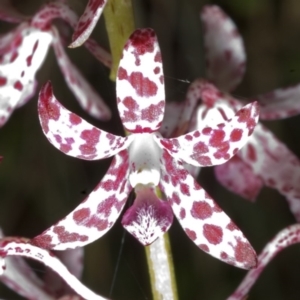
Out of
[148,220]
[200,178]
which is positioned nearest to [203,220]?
[148,220]

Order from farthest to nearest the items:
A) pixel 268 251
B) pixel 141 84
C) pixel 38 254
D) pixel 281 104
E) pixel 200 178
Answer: pixel 200 178
pixel 281 104
pixel 268 251
pixel 38 254
pixel 141 84

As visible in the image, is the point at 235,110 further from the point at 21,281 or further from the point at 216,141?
the point at 21,281

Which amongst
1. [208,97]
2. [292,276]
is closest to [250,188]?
[208,97]

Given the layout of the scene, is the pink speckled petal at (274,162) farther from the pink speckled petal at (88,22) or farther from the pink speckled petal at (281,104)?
the pink speckled petal at (88,22)

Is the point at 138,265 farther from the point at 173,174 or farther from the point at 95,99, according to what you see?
the point at 173,174

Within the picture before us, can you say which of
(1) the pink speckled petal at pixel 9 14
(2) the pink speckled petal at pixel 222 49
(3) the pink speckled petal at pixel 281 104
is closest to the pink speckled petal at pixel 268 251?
(3) the pink speckled petal at pixel 281 104

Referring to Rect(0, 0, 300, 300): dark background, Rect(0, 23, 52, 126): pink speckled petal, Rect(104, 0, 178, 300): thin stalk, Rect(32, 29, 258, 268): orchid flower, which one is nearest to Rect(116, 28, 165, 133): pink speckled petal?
Rect(32, 29, 258, 268): orchid flower

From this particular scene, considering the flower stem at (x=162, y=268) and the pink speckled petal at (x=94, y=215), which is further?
the flower stem at (x=162, y=268)
